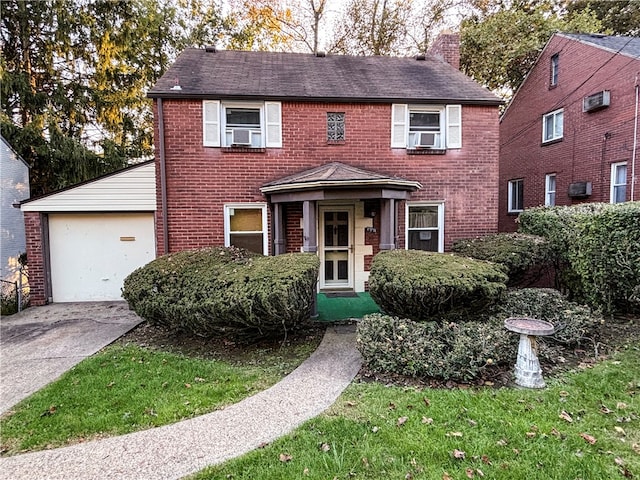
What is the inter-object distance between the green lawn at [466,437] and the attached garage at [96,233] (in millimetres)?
7015

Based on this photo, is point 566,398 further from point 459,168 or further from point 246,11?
point 246,11

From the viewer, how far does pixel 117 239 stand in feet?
27.9

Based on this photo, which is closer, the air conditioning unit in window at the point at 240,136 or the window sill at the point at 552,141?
the air conditioning unit in window at the point at 240,136

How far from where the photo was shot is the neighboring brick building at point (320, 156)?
7867mm

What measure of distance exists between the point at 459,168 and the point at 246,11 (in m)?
14.6

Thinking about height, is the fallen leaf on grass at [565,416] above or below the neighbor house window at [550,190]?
below

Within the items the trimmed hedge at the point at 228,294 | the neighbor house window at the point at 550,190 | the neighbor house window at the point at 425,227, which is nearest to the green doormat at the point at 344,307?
the trimmed hedge at the point at 228,294

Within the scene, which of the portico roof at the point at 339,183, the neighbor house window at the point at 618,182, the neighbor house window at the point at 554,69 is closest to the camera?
the portico roof at the point at 339,183

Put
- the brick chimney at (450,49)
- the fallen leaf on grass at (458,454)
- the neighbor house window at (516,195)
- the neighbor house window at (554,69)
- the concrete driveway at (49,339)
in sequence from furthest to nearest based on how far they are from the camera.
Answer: the neighbor house window at (516,195) → the neighbor house window at (554,69) → the brick chimney at (450,49) → the concrete driveway at (49,339) → the fallen leaf on grass at (458,454)

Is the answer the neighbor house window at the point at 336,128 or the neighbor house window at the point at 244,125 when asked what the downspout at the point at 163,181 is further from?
the neighbor house window at the point at 336,128

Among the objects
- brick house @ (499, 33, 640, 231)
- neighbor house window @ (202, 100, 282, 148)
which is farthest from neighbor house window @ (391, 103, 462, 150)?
brick house @ (499, 33, 640, 231)

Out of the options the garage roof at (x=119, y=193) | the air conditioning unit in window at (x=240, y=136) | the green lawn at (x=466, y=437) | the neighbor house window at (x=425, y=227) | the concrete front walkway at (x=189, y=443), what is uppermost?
the air conditioning unit in window at (x=240, y=136)

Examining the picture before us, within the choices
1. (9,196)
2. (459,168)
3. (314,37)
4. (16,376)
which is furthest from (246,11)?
(16,376)

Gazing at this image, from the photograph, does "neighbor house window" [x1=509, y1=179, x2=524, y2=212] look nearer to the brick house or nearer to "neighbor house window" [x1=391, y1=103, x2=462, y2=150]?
the brick house
